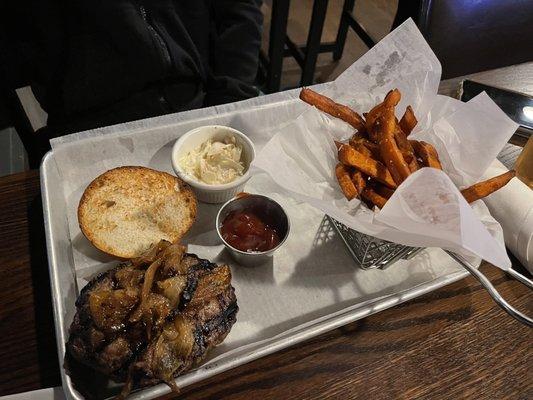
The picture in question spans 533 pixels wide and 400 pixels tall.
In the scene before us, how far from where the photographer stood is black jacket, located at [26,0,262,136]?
2082mm

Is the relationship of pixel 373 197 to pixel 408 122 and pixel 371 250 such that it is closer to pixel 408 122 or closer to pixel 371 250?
pixel 371 250

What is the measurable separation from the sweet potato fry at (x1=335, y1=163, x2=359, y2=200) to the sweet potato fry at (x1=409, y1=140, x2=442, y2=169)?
0.26 m

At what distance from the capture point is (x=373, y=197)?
1424 millimetres

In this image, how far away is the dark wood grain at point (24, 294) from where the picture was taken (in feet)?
4.26

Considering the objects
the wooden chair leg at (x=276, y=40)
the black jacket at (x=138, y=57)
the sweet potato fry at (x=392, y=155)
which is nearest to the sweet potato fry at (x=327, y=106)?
the sweet potato fry at (x=392, y=155)

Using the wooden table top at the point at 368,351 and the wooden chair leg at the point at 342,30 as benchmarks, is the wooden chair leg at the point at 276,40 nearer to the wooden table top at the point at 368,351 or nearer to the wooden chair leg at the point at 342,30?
the wooden chair leg at the point at 342,30

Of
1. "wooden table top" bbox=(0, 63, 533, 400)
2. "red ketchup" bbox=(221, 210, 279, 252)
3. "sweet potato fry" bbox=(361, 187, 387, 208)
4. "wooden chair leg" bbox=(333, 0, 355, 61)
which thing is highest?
"sweet potato fry" bbox=(361, 187, 387, 208)

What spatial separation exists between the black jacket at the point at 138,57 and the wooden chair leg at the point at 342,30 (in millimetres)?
2010

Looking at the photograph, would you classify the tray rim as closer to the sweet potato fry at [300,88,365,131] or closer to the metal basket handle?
the metal basket handle

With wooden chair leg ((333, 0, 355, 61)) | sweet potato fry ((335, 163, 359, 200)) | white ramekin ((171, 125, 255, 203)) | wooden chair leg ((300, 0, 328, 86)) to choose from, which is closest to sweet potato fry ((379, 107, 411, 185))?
sweet potato fry ((335, 163, 359, 200))

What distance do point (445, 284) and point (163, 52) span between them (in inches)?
66.3

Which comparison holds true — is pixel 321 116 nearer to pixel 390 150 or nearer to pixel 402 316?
pixel 390 150

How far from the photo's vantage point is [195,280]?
4.33 ft

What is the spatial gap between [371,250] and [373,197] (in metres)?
0.23
